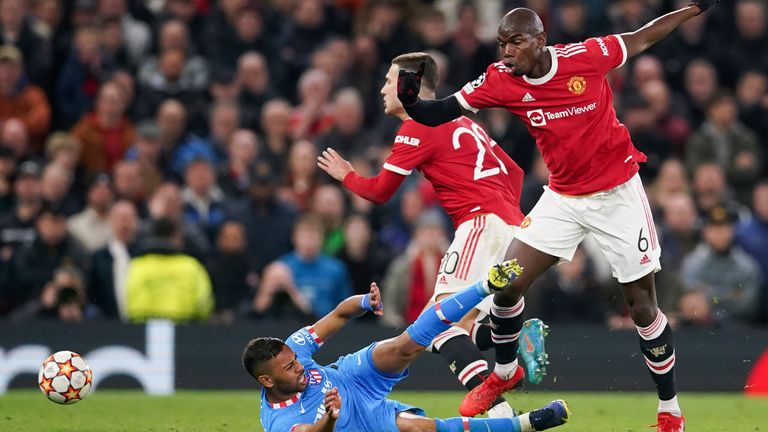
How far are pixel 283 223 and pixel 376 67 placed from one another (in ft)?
9.73

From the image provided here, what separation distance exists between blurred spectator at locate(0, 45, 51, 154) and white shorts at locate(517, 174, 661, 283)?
326 inches

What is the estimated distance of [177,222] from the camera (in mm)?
14203

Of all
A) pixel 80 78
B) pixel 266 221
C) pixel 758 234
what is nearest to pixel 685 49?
pixel 758 234

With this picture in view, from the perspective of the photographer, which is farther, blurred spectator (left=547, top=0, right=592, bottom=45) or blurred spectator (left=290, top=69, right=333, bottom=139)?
blurred spectator (left=547, top=0, right=592, bottom=45)

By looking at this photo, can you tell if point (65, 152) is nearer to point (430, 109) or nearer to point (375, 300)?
point (375, 300)

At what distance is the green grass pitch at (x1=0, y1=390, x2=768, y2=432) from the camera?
34.2 ft

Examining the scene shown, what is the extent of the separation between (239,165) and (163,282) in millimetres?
2107

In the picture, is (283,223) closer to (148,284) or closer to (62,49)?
(148,284)

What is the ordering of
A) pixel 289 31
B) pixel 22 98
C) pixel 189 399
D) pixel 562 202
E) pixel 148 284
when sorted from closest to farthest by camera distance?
1. pixel 562 202
2. pixel 189 399
3. pixel 148 284
4. pixel 22 98
5. pixel 289 31

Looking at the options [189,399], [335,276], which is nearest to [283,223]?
[335,276]

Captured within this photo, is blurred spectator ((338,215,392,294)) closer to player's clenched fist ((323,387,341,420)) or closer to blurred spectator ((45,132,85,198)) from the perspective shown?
blurred spectator ((45,132,85,198))

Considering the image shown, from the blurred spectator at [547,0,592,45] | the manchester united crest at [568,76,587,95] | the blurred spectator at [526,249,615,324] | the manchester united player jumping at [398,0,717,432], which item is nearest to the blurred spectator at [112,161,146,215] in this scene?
the blurred spectator at [526,249,615,324]

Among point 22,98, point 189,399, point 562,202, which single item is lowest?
point 189,399

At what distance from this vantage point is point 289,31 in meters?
17.3
